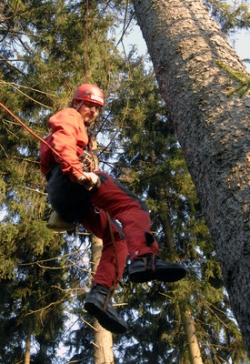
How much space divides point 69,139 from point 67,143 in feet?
0.17

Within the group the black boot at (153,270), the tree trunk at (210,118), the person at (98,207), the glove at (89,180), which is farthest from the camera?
the glove at (89,180)

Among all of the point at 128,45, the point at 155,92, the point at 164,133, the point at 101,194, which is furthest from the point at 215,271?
the point at 101,194

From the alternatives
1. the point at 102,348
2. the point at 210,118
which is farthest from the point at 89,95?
the point at 102,348

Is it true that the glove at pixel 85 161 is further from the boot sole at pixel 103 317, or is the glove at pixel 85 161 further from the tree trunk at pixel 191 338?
the tree trunk at pixel 191 338

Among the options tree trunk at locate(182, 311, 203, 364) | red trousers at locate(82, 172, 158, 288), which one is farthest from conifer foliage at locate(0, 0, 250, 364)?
red trousers at locate(82, 172, 158, 288)

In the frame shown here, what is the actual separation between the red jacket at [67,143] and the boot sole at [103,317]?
81 cm

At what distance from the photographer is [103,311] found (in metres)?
3.36

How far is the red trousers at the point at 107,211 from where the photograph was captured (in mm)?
3436

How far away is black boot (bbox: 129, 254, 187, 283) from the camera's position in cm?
307

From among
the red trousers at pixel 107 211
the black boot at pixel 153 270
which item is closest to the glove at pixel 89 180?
the red trousers at pixel 107 211

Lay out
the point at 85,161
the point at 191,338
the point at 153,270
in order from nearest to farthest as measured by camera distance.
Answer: the point at 153,270
the point at 85,161
the point at 191,338

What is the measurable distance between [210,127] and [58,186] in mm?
1306

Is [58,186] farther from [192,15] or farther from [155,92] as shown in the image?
[155,92]

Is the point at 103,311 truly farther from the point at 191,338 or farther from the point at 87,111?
the point at 191,338
